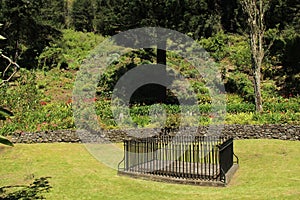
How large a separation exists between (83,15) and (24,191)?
5646cm

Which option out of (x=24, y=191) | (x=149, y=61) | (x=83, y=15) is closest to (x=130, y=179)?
(x=24, y=191)

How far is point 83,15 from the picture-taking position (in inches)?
2473

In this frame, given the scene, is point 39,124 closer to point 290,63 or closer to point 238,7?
point 290,63

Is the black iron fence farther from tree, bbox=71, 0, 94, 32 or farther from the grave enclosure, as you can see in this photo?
tree, bbox=71, 0, 94, 32

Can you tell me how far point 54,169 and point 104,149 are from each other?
12.2 ft

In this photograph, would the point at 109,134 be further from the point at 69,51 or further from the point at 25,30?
the point at 69,51

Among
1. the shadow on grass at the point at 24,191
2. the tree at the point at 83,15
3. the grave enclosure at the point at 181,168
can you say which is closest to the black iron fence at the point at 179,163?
the grave enclosure at the point at 181,168

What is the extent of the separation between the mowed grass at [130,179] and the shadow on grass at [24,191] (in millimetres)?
283

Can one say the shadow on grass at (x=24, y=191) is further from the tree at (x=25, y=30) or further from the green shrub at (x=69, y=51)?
the green shrub at (x=69, y=51)

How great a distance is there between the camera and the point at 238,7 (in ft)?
111

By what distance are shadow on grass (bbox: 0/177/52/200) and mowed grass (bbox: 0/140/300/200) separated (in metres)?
0.28

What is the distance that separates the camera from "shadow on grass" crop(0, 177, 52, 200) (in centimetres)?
915

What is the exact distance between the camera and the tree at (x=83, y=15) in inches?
2379

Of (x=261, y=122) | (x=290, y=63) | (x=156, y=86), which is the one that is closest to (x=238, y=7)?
(x=290, y=63)
